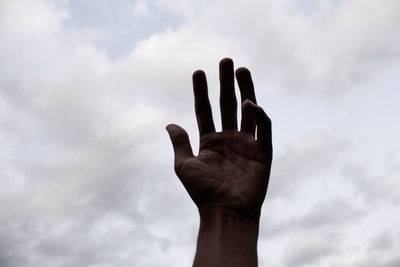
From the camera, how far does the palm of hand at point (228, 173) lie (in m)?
5.06

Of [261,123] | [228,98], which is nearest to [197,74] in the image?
[228,98]

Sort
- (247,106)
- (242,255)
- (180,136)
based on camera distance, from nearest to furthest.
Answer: (242,255) < (247,106) < (180,136)

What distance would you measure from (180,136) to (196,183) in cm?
57

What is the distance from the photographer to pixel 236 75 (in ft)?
18.5

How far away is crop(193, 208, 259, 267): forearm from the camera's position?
453cm

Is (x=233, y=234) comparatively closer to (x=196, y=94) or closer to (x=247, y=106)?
(x=247, y=106)

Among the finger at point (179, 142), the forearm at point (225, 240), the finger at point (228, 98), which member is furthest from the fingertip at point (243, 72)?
the forearm at point (225, 240)

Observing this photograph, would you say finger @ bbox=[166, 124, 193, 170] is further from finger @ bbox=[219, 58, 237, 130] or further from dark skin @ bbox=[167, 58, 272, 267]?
finger @ bbox=[219, 58, 237, 130]

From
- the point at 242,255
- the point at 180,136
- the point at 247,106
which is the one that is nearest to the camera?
the point at 242,255

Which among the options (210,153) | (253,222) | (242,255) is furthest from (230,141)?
(242,255)

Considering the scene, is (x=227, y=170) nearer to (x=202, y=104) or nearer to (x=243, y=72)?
(x=202, y=104)

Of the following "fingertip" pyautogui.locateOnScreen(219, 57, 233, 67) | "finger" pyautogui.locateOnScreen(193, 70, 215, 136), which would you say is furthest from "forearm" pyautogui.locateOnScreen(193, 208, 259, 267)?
"fingertip" pyautogui.locateOnScreen(219, 57, 233, 67)

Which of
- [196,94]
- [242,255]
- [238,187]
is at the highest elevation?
[196,94]

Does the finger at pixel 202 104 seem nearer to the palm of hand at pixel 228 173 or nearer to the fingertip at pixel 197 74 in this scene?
the fingertip at pixel 197 74
